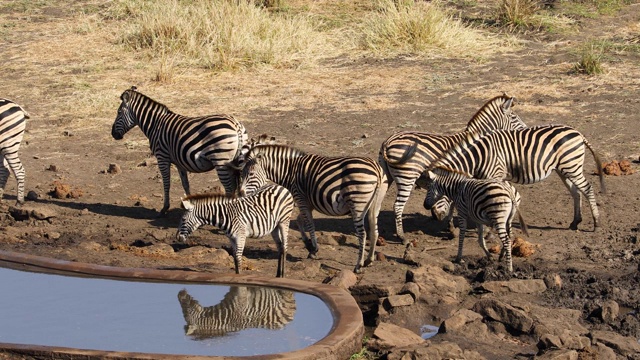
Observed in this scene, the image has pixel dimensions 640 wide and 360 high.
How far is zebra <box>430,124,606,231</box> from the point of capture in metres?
11.3

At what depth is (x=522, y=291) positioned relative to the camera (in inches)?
372

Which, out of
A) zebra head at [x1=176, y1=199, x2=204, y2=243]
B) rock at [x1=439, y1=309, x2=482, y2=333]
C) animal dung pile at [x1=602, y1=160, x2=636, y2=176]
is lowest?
animal dung pile at [x1=602, y1=160, x2=636, y2=176]

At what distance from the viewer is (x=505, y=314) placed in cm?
855

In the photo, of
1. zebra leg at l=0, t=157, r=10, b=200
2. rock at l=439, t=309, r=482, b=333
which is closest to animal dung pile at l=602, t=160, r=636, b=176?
rock at l=439, t=309, r=482, b=333

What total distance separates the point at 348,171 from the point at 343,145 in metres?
4.28

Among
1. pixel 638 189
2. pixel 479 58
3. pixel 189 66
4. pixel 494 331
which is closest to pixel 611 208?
pixel 638 189

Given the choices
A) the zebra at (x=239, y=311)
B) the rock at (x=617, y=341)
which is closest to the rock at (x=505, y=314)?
the rock at (x=617, y=341)

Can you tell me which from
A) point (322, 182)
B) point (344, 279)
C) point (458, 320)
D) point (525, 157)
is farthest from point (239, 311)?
point (525, 157)

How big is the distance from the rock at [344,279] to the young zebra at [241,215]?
0.62 metres

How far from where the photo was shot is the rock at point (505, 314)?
846 cm

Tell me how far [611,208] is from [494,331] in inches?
161

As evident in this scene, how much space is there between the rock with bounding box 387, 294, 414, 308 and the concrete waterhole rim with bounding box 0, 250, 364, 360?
0.72 metres

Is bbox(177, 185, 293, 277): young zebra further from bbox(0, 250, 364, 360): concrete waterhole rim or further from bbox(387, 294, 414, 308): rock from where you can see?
bbox(387, 294, 414, 308): rock

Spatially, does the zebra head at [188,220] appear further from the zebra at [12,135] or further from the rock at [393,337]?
the zebra at [12,135]
